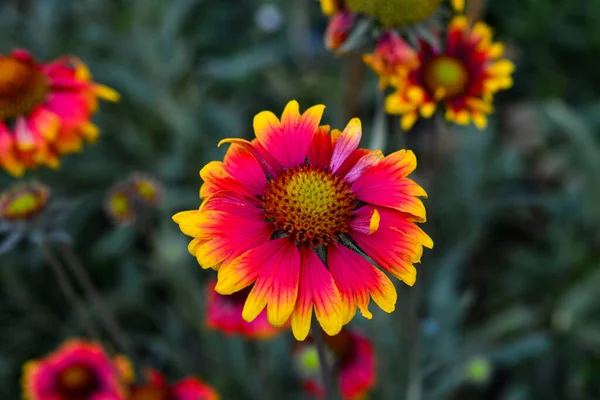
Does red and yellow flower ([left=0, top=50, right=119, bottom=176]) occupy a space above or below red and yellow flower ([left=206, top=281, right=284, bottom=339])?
above

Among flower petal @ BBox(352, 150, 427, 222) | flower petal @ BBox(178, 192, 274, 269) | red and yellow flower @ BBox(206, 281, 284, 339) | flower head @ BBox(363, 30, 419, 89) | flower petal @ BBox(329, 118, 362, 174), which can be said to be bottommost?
red and yellow flower @ BBox(206, 281, 284, 339)

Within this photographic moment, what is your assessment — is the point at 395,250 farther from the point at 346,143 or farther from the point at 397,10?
the point at 397,10

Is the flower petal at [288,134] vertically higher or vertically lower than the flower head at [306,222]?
higher

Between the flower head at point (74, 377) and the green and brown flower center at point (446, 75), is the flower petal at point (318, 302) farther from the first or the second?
the flower head at point (74, 377)

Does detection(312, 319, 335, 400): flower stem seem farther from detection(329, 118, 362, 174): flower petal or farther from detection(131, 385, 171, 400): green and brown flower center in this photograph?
detection(131, 385, 171, 400): green and brown flower center

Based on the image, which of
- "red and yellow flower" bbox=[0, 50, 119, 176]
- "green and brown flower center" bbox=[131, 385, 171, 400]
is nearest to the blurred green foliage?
"green and brown flower center" bbox=[131, 385, 171, 400]

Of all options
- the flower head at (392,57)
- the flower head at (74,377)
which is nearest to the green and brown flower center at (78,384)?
the flower head at (74,377)
